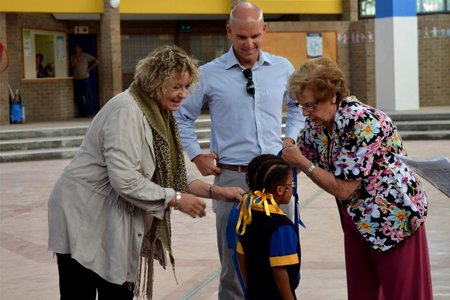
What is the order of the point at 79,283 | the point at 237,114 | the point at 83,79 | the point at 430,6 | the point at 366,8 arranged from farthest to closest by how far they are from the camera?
1. the point at 366,8
2. the point at 430,6
3. the point at 83,79
4. the point at 237,114
5. the point at 79,283

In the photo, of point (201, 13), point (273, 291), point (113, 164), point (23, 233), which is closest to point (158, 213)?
point (113, 164)

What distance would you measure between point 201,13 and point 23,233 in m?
14.5

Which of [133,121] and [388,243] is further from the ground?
[133,121]

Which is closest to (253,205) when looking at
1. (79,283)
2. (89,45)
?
(79,283)

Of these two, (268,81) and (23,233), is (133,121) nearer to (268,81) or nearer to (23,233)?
(268,81)

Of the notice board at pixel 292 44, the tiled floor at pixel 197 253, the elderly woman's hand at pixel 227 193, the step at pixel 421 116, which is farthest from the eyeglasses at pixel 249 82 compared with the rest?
the notice board at pixel 292 44

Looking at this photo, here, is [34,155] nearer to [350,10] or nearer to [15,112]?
[15,112]

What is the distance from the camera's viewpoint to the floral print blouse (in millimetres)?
4441

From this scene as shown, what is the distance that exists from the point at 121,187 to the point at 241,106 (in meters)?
1.48

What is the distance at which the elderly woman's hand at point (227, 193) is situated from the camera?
Result: 4814 millimetres

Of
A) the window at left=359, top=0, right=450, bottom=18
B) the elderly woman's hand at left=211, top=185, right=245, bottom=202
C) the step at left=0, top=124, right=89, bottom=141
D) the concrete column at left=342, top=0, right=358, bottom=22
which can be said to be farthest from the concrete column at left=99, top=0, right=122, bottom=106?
the elderly woman's hand at left=211, top=185, right=245, bottom=202

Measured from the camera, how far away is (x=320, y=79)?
443 centimetres

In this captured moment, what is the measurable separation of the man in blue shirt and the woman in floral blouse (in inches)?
41.2

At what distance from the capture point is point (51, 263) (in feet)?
28.1
